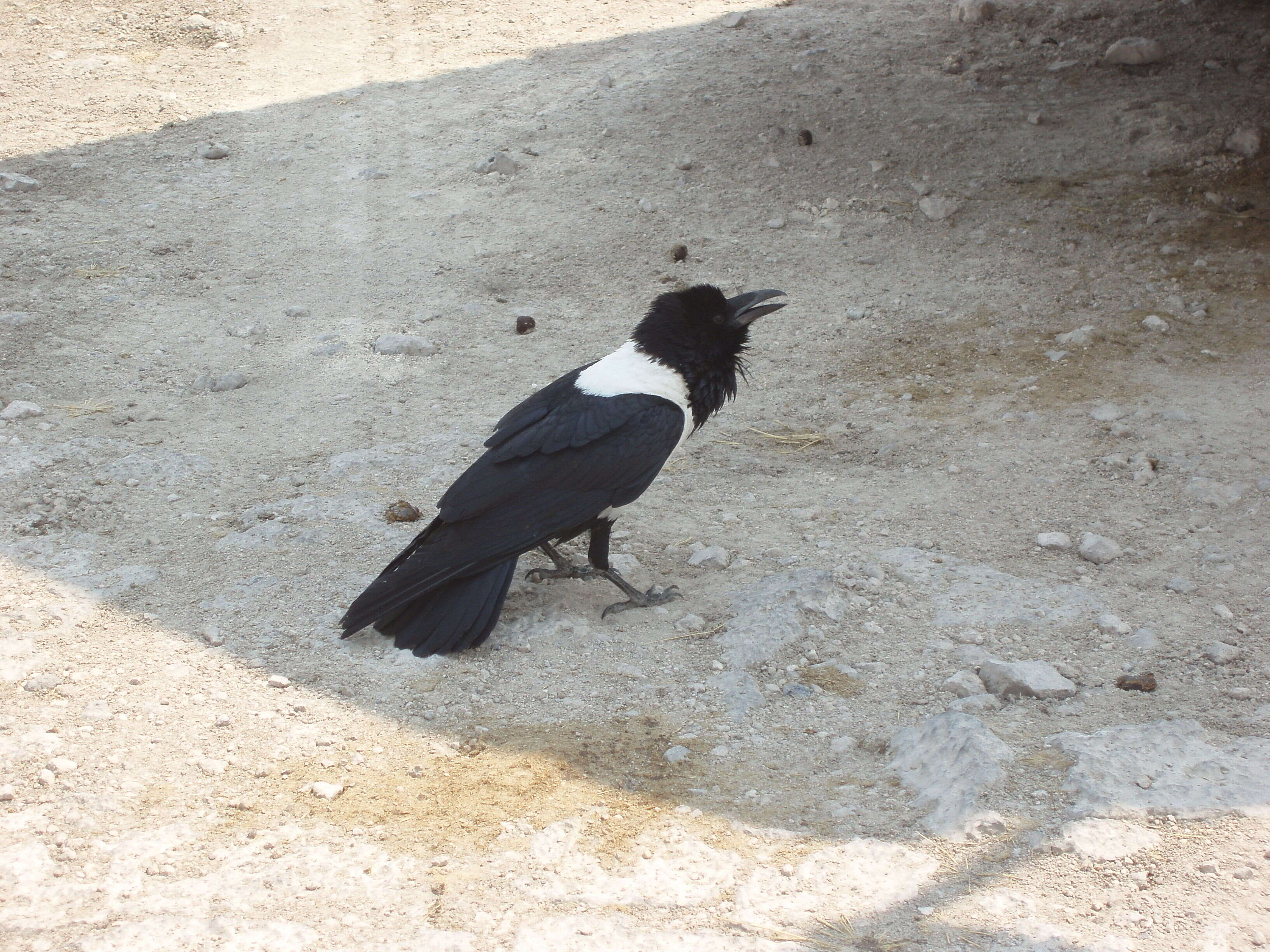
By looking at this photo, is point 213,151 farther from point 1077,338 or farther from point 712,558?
point 1077,338

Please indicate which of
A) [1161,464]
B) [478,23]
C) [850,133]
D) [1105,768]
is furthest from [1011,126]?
[1105,768]

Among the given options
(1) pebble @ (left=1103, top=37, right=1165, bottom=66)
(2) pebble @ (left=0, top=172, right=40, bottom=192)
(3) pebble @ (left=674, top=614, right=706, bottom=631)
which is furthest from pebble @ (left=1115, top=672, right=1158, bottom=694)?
(2) pebble @ (left=0, top=172, right=40, bottom=192)

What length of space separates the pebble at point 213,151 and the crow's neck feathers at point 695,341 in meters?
5.36

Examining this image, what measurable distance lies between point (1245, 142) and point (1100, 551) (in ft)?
15.4

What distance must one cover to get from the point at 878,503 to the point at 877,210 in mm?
3265

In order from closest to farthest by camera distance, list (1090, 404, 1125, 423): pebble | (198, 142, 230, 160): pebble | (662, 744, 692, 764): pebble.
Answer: (662, 744, 692, 764): pebble < (1090, 404, 1125, 423): pebble < (198, 142, 230, 160): pebble

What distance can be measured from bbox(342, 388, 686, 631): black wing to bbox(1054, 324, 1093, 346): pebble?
2.75m

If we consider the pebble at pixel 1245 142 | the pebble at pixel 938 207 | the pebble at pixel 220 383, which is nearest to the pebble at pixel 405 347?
the pebble at pixel 220 383

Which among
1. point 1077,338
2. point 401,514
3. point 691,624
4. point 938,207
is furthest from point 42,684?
point 938,207

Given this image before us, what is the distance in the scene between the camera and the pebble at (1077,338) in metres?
5.86

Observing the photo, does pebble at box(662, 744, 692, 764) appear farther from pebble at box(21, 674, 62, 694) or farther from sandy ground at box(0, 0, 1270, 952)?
pebble at box(21, 674, 62, 694)

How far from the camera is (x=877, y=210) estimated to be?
737cm

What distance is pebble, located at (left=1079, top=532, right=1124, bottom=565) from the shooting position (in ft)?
13.9

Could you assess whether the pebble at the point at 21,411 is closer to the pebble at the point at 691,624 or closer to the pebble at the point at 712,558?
the pebble at the point at 712,558
